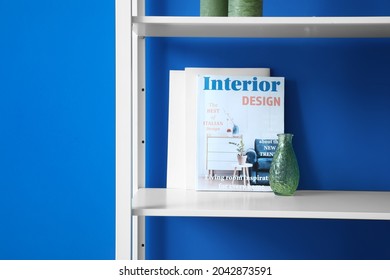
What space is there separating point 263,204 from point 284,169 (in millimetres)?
126

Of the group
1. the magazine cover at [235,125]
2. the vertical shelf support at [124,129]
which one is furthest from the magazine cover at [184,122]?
the vertical shelf support at [124,129]

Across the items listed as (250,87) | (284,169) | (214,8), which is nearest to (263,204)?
(284,169)

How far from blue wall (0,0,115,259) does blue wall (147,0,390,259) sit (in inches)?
5.1

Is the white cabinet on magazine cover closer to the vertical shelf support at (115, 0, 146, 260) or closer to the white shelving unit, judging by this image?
the white shelving unit

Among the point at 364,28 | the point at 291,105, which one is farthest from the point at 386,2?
the point at 291,105

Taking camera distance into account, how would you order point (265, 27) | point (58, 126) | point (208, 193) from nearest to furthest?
point (265, 27) → point (208, 193) → point (58, 126)

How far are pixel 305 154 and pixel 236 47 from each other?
13.1 inches

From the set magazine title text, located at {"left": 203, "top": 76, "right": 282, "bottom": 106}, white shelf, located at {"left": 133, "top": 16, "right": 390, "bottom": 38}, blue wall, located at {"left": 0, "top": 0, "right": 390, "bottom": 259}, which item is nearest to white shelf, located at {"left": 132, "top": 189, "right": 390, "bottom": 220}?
blue wall, located at {"left": 0, "top": 0, "right": 390, "bottom": 259}

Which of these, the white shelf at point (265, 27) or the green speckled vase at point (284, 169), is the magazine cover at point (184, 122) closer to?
the white shelf at point (265, 27)

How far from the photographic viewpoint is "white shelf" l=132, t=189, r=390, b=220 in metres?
1.22

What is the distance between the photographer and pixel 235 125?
1495 millimetres

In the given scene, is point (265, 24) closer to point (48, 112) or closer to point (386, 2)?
point (386, 2)

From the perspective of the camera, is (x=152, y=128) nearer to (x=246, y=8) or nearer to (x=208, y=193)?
(x=208, y=193)

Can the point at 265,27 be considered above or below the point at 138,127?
above
